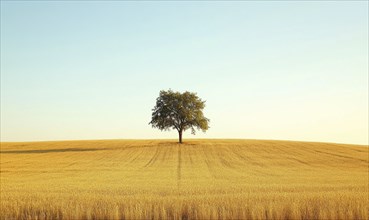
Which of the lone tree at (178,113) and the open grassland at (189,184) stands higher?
the lone tree at (178,113)

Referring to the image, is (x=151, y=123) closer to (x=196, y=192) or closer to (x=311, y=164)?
(x=311, y=164)

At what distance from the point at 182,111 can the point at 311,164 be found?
104 ft

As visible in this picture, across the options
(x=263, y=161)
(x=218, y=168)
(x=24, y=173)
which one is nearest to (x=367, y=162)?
(x=263, y=161)

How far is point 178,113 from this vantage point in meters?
74.8

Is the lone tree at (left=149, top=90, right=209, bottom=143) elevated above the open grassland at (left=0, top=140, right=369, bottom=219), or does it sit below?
above

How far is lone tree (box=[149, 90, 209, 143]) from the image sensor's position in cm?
7462

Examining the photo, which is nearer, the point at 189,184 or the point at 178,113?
the point at 189,184

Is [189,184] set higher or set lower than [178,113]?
lower

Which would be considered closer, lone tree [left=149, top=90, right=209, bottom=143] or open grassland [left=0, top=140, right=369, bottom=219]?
open grassland [left=0, top=140, right=369, bottom=219]

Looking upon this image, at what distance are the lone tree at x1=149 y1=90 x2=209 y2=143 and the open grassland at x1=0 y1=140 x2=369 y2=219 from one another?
9.70m

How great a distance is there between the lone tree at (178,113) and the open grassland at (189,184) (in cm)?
970

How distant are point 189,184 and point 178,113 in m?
47.5

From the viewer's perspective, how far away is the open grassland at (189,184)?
45.7 ft

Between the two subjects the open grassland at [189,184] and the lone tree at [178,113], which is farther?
the lone tree at [178,113]
